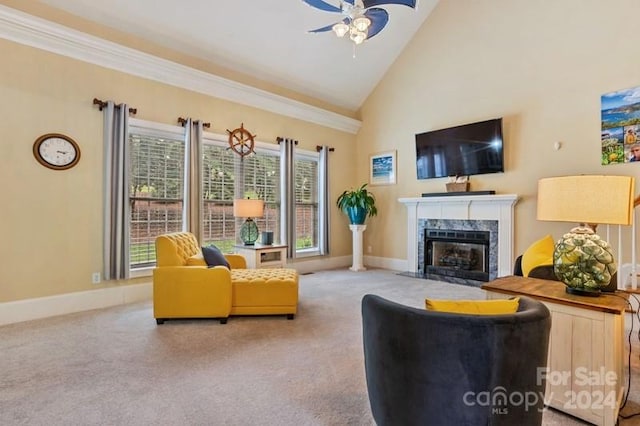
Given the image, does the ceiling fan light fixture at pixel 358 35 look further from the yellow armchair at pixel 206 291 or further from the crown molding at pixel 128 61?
the yellow armchair at pixel 206 291

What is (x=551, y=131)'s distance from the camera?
4.98 meters

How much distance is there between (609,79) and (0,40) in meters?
7.26

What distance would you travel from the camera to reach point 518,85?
209 inches

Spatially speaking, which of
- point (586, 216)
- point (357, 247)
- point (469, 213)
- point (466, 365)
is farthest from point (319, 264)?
point (466, 365)

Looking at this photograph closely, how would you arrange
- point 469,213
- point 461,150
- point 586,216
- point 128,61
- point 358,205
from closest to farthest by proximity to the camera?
1. point 586,216
2. point 128,61
3. point 469,213
4. point 461,150
5. point 358,205

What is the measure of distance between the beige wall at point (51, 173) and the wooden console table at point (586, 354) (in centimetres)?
456

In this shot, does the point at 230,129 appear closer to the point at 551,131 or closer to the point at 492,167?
the point at 492,167

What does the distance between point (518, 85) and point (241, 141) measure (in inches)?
176

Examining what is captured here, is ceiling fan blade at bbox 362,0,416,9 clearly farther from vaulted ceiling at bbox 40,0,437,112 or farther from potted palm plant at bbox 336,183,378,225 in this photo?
potted palm plant at bbox 336,183,378,225

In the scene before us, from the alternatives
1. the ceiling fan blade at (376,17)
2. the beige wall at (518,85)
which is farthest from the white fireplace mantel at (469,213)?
the ceiling fan blade at (376,17)

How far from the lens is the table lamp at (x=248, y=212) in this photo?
16.7 feet

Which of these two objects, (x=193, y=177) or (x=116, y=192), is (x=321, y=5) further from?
(x=116, y=192)

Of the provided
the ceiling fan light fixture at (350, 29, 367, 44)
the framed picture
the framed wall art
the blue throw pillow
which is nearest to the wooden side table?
the blue throw pillow

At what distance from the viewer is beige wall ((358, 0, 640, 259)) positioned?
15.0 ft
